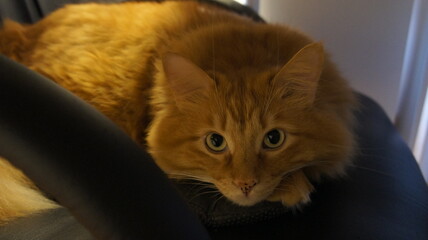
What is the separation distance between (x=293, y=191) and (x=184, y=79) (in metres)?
0.34

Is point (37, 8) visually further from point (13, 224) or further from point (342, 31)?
point (342, 31)

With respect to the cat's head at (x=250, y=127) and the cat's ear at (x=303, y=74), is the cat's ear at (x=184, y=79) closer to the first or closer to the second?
the cat's head at (x=250, y=127)

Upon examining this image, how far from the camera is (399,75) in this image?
2.00 metres

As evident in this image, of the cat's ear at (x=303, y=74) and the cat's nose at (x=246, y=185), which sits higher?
the cat's ear at (x=303, y=74)

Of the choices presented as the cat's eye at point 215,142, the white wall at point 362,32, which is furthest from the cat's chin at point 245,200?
the white wall at point 362,32

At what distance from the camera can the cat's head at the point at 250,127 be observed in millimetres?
899

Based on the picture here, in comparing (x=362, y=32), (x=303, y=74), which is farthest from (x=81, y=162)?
(x=362, y=32)

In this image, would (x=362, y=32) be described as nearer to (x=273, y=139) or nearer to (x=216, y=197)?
(x=273, y=139)

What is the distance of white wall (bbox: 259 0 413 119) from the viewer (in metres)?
1.90

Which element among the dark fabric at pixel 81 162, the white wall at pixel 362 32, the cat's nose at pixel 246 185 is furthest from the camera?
the white wall at pixel 362 32

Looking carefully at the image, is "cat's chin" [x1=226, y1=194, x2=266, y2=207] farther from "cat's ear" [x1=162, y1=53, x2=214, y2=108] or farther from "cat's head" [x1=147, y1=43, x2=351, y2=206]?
"cat's ear" [x1=162, y1=53, x2=214, y2=108]

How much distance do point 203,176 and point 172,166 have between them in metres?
0.10

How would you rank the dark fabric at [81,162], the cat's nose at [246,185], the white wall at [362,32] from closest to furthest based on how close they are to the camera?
the dark fabric at [81,162], the cat's nose at [246,185], the white wall at [362,32]

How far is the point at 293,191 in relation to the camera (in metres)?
0.91
